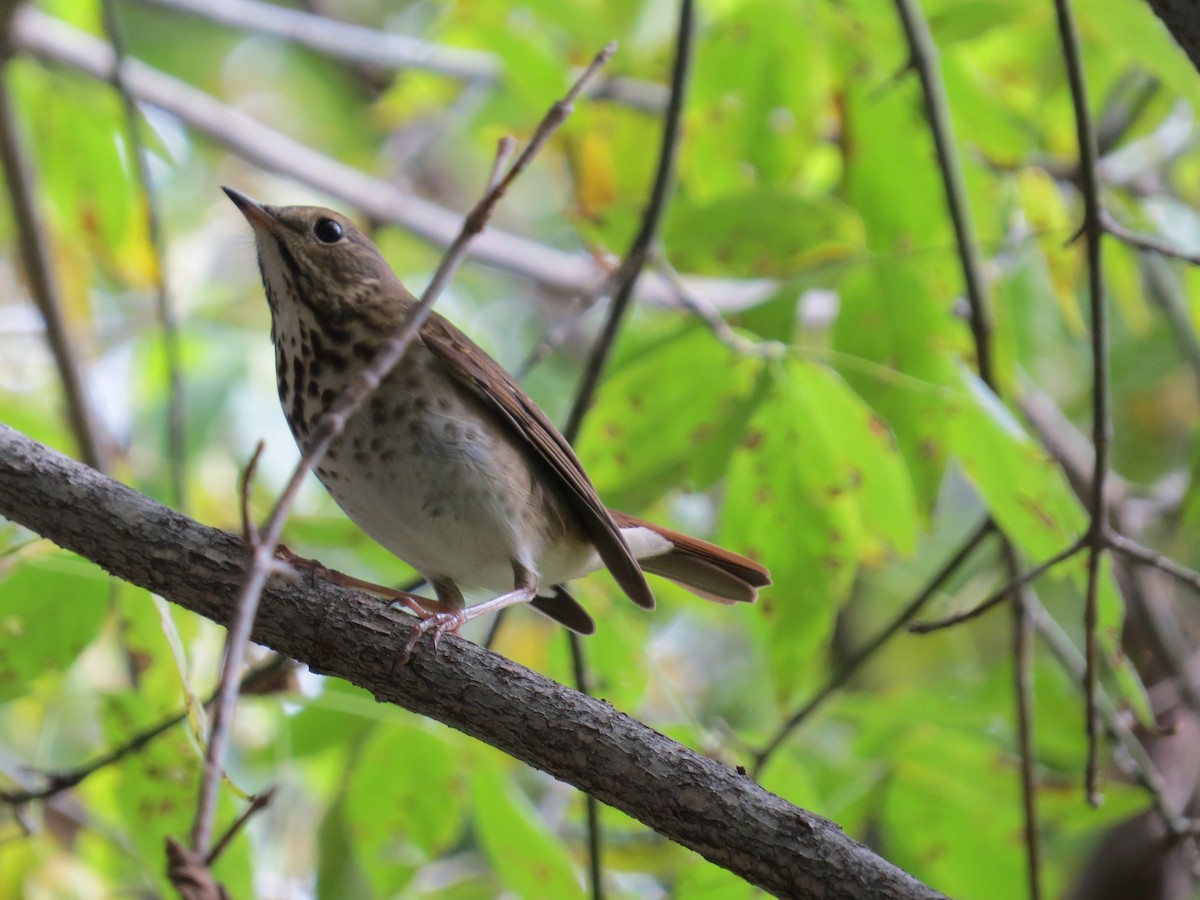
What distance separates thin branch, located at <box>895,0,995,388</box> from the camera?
10.9 ft

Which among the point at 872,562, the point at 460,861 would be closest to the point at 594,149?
the point at 872,562

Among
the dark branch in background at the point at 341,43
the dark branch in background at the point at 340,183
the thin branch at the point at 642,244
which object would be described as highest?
the dark branch in background at the point at 341,43

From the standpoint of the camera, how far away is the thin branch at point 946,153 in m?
3.33

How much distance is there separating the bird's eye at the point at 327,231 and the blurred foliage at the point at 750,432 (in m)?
0.68

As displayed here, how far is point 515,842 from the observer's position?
11.2 ft

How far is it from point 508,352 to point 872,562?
4.98m

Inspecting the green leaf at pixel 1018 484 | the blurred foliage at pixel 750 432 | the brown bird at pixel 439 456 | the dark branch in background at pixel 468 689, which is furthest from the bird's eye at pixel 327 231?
the green leaf at pixel 1018 484

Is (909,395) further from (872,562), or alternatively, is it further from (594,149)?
(594,149)

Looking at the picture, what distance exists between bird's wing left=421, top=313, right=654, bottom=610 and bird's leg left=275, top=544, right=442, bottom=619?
50 centimetres

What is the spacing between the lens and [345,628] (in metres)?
2.56

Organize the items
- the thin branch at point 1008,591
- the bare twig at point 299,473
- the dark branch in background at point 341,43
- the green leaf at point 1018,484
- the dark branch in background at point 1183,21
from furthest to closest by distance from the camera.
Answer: the dark branch in background at point 341,43 < the green leaf at point 1018,484 < the thin branch at point 1008,591 < the dark branch in background at point 1183,21 < the bare twig at point 299,473

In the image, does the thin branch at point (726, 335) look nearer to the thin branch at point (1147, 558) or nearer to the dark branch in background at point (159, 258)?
the thin branch at point (1147, 558)

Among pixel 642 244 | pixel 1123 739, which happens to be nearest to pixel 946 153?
pixel 642 244

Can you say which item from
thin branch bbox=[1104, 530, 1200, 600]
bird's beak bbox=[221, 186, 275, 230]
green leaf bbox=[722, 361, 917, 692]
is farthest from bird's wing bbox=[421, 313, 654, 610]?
thin branch bbox=[1104, 530, 1200, 600]
